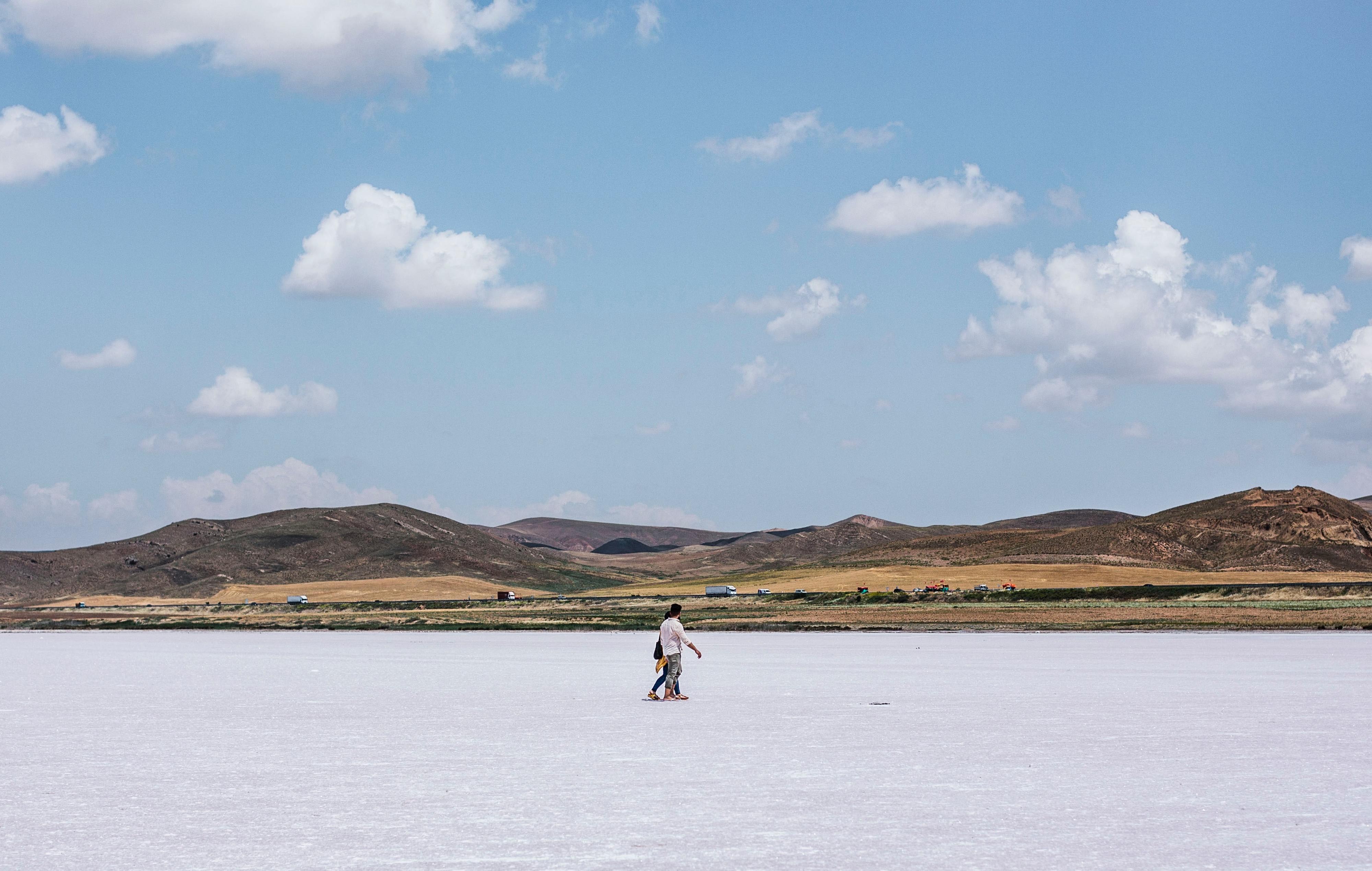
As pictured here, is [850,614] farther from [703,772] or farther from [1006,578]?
[703,772]

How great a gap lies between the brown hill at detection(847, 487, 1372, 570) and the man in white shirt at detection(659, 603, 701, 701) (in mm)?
146688

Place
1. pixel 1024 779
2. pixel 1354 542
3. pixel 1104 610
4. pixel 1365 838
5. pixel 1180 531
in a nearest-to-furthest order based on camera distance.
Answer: pixel 1365 838, pixel 1024 779, pixel 1104 610, pixel 1354 542, pixel 1180 531

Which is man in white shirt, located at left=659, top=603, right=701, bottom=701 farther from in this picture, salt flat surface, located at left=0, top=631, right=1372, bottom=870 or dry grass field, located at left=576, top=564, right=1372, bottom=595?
dry grass field, located at left=576, top=564, right=1372, bottom=595

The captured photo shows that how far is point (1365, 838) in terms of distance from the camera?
1057 cm

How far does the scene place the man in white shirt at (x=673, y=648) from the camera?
2394cm

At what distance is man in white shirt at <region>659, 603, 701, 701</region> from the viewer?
2394 centimetres

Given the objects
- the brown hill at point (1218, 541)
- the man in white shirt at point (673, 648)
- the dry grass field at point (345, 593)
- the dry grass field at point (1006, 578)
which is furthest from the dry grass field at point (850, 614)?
the brown hill at point (1218, 541)

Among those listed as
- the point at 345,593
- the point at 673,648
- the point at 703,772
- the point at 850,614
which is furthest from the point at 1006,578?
the point at 703,772

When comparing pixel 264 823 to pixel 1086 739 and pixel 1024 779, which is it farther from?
pixel 1086 739

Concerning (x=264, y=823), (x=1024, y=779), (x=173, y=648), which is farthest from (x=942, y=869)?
(x=173, y=648)

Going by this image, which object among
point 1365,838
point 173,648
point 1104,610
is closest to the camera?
point 1365,838

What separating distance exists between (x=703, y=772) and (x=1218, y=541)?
179 metres

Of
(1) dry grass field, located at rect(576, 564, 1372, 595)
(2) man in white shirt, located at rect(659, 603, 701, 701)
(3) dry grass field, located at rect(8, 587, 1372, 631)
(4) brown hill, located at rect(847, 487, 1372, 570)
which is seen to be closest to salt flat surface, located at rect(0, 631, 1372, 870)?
(2) man in white shirt, located at rect(659, 603, 701, 701)

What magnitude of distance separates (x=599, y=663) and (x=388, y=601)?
310 feet
